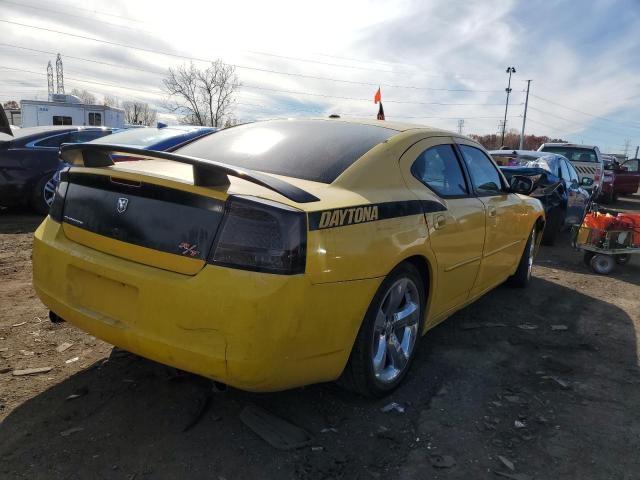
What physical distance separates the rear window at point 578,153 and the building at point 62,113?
16.1 metres

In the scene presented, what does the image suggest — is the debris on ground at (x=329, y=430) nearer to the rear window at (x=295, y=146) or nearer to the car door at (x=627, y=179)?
the rear window at (x=295, y=146)

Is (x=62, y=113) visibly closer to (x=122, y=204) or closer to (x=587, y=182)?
(x=587, y=182)

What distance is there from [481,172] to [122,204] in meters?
2.90

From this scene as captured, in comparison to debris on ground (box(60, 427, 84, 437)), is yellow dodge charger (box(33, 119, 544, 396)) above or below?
above

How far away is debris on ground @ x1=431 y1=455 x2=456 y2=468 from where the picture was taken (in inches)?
91.5

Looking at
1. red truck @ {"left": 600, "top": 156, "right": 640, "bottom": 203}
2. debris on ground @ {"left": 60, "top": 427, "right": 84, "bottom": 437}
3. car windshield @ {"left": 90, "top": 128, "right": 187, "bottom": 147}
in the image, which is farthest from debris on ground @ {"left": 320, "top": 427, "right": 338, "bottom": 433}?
red truck @ {"left": 600, "top": 156, "right": 640, "bottom": 203}

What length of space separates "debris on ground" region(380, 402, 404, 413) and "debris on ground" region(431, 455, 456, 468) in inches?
16.6

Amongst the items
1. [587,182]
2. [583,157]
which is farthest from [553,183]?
[583,157]

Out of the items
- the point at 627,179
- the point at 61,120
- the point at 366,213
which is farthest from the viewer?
the point at 61,120

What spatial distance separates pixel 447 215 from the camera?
3209 millimetres

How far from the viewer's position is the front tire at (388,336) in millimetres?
2590

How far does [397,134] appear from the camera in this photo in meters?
3.18

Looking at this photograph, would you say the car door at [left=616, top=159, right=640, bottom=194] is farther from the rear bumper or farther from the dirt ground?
the rear bumper

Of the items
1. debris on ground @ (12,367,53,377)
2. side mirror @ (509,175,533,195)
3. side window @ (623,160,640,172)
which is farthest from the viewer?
side window @ (623,160,640,172)
